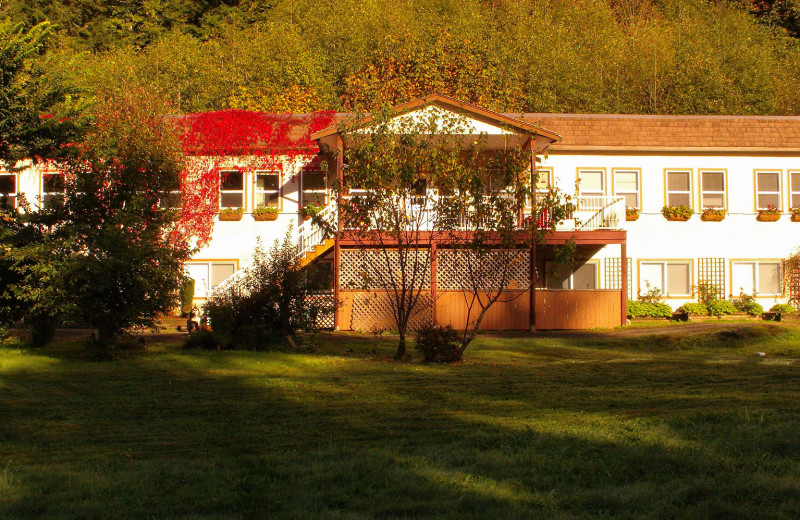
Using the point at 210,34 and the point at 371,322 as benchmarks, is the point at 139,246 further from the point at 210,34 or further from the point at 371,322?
the point at 210,34

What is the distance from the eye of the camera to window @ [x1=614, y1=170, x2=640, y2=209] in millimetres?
26647

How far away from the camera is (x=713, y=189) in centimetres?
2688

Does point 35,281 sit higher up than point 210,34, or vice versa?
point 210,34

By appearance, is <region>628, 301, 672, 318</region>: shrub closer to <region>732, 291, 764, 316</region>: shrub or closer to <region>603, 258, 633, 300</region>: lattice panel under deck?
Result: <region>603, 258, 633, 300</region>: lattice panel under deck

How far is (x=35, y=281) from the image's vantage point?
49.0 ft

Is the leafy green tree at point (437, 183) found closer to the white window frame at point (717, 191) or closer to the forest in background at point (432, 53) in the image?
the white window frame at point (717, 191)

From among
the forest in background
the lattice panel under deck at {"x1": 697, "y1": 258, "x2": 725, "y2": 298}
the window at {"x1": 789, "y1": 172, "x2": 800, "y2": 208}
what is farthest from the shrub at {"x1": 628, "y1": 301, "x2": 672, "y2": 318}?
the forest in background

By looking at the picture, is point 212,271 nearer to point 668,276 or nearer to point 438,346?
point 438,346

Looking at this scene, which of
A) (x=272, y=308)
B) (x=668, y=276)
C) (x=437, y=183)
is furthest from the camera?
(x=668, y=276)

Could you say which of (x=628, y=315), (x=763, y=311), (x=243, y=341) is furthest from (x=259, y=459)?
(x=763, y=311)

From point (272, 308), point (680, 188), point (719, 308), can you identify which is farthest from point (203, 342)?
point (680, 188)

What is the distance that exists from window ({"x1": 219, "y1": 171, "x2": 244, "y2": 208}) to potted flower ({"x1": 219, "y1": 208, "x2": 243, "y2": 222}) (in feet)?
1.27

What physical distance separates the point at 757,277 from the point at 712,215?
251 centimetres

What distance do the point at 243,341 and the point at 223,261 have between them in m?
10.7
